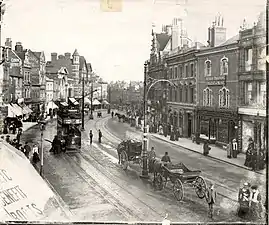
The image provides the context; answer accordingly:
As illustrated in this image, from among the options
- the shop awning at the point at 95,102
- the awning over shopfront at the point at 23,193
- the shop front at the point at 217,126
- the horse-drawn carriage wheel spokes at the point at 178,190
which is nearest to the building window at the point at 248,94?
the shop front at the point at 217,126


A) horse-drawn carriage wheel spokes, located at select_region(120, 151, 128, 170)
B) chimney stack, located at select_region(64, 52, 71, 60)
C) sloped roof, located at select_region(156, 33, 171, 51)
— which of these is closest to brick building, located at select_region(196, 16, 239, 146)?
sloped roof, located at select_region(156, 33, 171, 51)

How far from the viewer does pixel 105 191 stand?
220cm

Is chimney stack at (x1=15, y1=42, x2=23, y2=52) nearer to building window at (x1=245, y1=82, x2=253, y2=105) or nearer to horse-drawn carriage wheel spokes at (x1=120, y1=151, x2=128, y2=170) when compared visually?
horse-drawn carriage wheel spokes at (x1=120, y1=151, x2=128, y2=170)

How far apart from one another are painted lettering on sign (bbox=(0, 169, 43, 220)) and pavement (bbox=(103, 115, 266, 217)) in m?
0.66

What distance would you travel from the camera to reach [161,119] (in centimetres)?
238

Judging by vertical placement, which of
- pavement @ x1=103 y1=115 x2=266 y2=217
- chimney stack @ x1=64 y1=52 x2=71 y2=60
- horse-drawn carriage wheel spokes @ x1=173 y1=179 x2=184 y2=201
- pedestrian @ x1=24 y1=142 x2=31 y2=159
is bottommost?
horse-drawn carriage wheel spokes @ x1=173 y1=179 x2=184 y2=201

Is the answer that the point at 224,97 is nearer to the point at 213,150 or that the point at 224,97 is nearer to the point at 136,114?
the point at 213,150

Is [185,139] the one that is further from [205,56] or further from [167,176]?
[205,56]

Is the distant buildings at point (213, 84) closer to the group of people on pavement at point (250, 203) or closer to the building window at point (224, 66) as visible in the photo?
the building window at point (224, 66)

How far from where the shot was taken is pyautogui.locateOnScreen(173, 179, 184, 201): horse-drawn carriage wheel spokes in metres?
2.15

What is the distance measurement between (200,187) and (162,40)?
3.05 ft

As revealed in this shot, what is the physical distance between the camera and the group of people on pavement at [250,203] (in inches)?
83.4

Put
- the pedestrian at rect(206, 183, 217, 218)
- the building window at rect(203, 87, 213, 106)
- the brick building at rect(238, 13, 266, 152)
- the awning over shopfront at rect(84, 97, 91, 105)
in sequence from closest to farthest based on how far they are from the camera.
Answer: the pedestrian at rect(206, 183, 217, 218), the brick building at rect(238, 13, 266, 152), the building window at rect(203, 87, 213, 106), the awning over shopfront at rect(84, 97, 91, 105)

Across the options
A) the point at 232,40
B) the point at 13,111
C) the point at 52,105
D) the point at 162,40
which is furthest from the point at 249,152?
the point at 13,111
